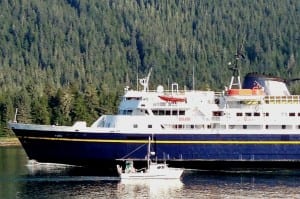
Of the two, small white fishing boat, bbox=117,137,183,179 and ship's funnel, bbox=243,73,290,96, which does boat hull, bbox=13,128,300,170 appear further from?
ship's funnel, bbox=243,73,290,96

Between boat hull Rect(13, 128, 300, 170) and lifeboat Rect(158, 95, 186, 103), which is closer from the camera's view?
boat hull Rect(13, 128, 300, 170)

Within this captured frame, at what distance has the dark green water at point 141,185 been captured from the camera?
1929 inches

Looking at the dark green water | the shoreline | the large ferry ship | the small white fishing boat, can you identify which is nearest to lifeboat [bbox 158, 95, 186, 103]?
the large ferry ship

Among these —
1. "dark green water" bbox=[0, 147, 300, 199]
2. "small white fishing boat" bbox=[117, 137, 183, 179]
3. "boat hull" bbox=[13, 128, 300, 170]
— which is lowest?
"dark green water" bbox=[0, 147, 300, 199]

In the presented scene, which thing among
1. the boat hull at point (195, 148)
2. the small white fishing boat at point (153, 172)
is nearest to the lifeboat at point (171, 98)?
the boat hull at point (195, 148)

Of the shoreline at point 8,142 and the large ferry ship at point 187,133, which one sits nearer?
the large ferry ship at point 187,133

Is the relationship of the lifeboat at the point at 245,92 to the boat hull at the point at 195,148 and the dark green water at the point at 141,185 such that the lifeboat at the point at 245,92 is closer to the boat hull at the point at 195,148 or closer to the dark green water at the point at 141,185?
the boat hull at the point at 195,148

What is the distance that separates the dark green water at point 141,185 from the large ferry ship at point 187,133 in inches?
44.6

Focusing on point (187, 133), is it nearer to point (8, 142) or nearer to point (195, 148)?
point (195, 148)

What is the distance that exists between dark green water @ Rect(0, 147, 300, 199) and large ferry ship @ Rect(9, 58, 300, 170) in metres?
1.13

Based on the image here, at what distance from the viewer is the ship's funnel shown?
6203cm

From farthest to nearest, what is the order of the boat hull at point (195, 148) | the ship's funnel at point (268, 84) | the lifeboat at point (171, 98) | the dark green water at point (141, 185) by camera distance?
the ship's funnel at point (268, 84) < the lifeboat at point (171, 98) < the boat hull at point (195, 148) < the dark green water at point (141, 185)

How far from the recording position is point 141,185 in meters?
52.7

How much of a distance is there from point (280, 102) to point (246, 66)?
442 feet
